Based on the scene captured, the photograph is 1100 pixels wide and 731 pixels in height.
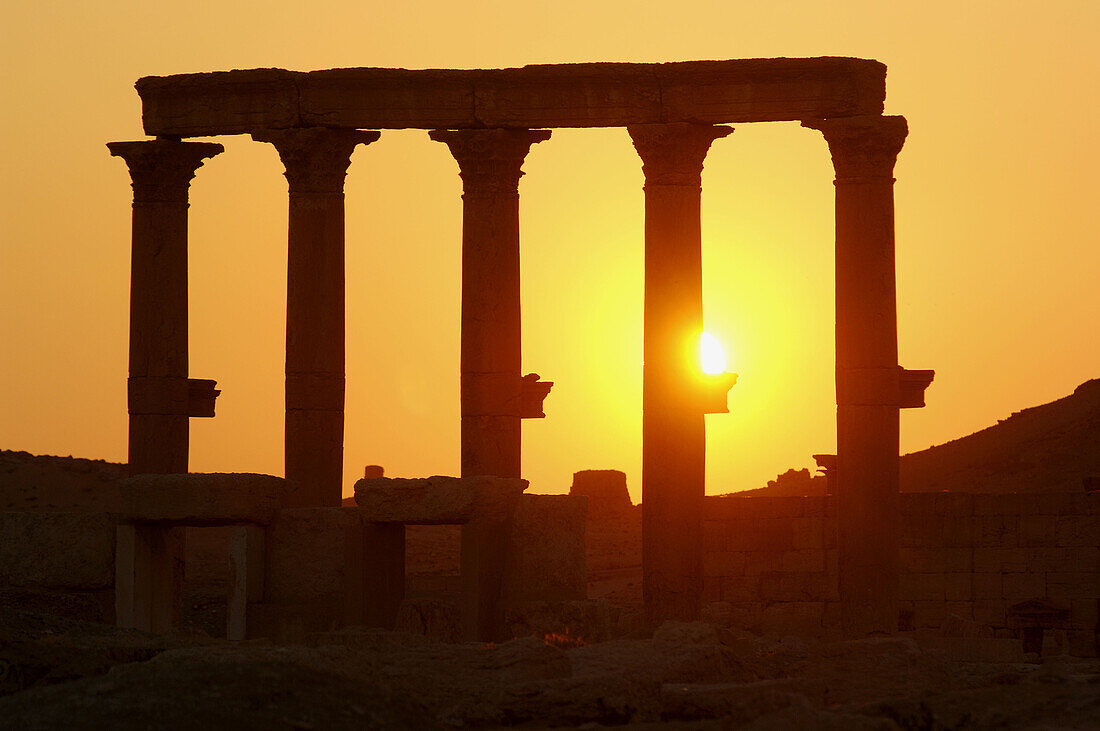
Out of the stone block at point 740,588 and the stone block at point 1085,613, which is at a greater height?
the stone block at point 740,588

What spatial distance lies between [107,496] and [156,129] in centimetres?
2544

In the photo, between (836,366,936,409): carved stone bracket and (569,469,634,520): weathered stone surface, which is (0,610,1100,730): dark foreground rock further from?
(569,469,634,520): weathered stone surface

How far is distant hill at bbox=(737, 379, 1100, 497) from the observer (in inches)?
1850

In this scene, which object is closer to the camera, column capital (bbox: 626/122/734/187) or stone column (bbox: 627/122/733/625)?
stone column (bbox: 627/122/733/625)

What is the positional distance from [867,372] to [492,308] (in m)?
5.92

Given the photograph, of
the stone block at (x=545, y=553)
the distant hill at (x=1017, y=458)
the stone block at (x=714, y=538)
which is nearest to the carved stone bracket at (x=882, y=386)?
the stone block at (x=714, y=538)

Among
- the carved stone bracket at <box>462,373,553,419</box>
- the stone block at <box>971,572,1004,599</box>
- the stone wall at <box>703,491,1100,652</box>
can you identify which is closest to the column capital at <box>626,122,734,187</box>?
the carved stone bracket at <box>462,373,553,419</box>

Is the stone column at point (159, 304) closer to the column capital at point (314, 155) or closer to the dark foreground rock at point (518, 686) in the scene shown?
the column capital at point (314, 155)

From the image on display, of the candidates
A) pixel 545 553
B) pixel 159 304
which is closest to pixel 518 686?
pixel 545 553

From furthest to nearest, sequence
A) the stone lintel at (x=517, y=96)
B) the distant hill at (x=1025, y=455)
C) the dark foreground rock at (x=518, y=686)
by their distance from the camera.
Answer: the distant hill at (x=1025, y=455) < the stone lintel at (x=517, y=96) < the dark foreground rock at (x=518, y=686)

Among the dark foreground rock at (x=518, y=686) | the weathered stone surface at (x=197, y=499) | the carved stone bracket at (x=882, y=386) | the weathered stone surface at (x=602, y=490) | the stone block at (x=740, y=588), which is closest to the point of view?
the dark foreground rock at (x=518, y=686)

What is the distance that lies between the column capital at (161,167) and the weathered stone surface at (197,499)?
995cm

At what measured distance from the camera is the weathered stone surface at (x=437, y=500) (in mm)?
22453

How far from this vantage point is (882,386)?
2906 centimetres
